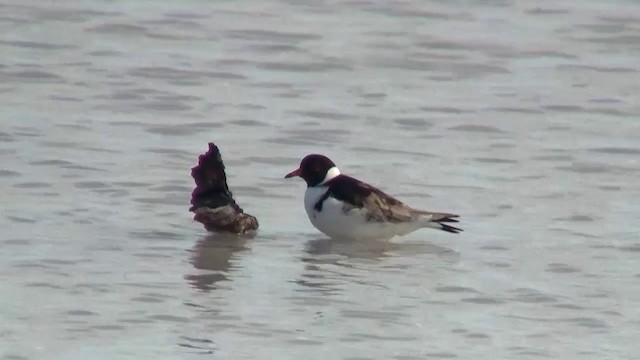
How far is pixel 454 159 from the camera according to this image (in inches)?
471

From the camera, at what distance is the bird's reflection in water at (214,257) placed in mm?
8836

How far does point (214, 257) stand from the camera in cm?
Result: 955

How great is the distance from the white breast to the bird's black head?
18.5 inches

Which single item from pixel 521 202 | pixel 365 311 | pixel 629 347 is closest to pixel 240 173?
pixel 521 202

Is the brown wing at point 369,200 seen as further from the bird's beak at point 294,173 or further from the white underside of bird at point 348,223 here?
the bird's beak at point 294,173

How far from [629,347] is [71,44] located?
868 centimetres

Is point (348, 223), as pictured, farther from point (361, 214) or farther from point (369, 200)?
point (369, 200)

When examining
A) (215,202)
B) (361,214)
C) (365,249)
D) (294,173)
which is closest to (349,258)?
(365,249)

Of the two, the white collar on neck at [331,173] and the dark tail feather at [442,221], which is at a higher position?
the white collar on neck at [331,173]

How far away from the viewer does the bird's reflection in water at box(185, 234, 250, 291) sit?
29.0 feet

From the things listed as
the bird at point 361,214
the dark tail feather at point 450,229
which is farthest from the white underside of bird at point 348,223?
the dark tail feather at point 450,229

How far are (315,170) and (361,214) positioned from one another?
0.74 meters

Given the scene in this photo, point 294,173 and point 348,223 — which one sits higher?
point 294,173

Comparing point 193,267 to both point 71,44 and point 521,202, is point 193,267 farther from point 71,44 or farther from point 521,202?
point 71,44
